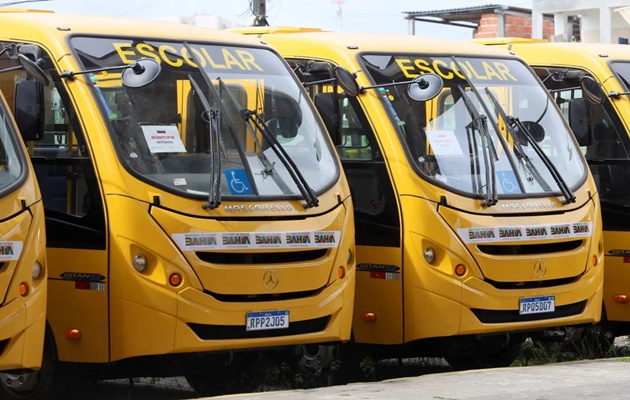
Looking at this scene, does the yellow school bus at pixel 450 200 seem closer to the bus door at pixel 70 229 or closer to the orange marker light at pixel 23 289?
the bus door at pixel 70 229

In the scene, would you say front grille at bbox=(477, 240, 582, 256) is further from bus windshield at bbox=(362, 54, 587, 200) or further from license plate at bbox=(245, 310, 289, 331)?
license plate at bbox=(245, 310, 289, 331)

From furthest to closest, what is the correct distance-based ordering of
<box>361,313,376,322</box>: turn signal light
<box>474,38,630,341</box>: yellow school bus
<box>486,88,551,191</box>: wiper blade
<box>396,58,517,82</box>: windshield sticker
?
<box>474,38,630,341</box>: yellow school bus
<box>396,58,517,82</box>: windshield sticker
<box>486,88,551,191</box>: wiper blade
<box>361,313,376,322</box>: turn signal light

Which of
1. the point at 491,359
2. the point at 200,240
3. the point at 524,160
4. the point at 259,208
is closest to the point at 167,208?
the point at 200,240

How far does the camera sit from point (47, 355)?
9.73 m

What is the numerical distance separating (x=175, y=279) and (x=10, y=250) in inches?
48.8

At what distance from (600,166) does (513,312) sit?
2.06m

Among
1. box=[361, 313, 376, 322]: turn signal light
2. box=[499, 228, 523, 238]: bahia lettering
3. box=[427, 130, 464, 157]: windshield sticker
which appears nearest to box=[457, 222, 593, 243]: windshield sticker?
box=[499, 228, 523, 238]: bahia lettering

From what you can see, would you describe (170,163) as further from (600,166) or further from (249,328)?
(600,166)

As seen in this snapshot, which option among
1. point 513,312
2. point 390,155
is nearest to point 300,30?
point 390,155

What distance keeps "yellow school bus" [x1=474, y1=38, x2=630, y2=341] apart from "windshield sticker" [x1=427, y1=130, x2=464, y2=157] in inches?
65.2

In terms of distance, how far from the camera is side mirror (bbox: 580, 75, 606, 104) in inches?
498

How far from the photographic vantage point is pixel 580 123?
41.0ft

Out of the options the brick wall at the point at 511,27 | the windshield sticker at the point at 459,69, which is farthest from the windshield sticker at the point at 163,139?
the brick wall at the point at 511,27

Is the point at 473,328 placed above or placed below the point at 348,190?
below
